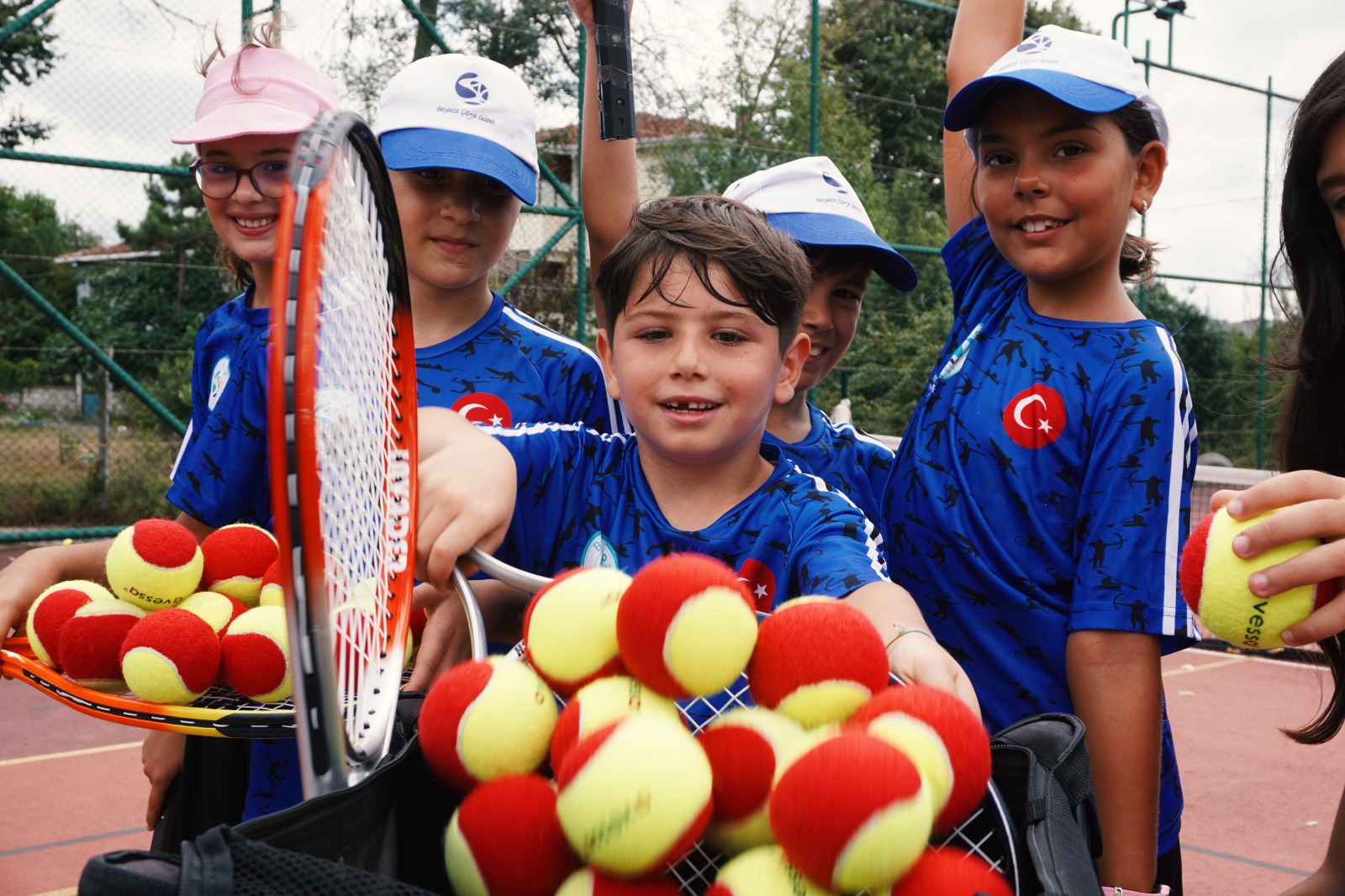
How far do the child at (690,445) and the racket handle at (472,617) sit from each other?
0.23m

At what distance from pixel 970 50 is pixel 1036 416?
936 mm

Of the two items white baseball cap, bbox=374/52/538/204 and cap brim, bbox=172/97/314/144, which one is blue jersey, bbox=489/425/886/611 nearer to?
white baseball cap, bbox=374/52/538/204

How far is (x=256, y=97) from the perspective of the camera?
6.95 feet

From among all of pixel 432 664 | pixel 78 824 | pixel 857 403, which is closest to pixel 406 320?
pixel 432 664

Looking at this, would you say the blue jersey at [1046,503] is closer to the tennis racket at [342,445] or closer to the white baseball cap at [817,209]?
the white baseball cap at [817,209]

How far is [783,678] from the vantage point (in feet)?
3.20

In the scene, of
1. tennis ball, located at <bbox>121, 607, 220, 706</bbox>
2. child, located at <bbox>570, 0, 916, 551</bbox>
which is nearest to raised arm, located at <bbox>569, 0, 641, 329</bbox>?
child, located at <bbox>570, 0, 916, 551</bbox>

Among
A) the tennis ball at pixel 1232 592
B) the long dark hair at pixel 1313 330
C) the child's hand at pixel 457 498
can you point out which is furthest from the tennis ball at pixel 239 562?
the long dark hair at pixel 1313 330

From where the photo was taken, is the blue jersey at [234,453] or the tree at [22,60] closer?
the blue jersey at [234,453]

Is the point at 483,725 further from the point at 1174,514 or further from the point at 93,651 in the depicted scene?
the point at 1174,514

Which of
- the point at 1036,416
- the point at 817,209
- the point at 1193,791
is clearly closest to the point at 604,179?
the point at 817,209

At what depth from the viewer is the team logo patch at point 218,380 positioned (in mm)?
2051

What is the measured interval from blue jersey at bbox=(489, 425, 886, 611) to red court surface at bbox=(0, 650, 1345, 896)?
6.31ft

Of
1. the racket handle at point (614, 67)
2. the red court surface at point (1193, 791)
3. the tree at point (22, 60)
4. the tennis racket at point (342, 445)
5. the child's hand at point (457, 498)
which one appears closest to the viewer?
the tennis racket at point (342, 445)
